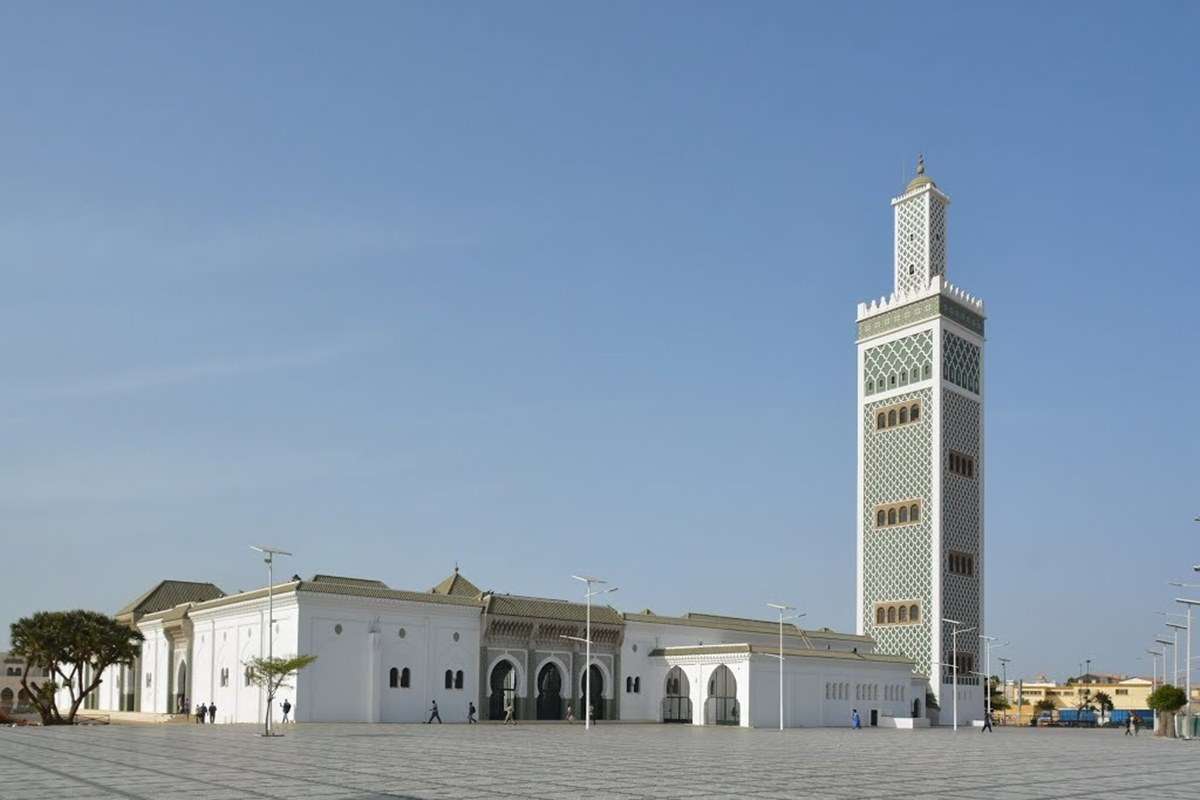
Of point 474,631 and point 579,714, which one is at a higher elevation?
point 474,631

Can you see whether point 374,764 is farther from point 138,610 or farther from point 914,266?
point 914,266

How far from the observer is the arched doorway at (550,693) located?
2393 inches

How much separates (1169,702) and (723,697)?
2310 cm

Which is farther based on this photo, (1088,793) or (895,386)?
(895,386)

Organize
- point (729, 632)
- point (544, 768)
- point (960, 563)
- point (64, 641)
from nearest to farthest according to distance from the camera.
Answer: point (544, 768)
point (64, 641)
point (729, 632)
point (960, 563)

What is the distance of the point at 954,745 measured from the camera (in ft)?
139

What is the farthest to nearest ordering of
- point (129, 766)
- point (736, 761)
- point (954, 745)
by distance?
point (954, 745) < point (736, 761) < point (129, 766)

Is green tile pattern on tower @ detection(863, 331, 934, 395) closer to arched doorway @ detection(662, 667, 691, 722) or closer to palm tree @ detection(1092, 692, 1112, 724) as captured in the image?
arched doorway @ detection(662, 667, 691, 722)

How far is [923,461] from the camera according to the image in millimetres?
72812

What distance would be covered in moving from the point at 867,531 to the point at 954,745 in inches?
1316

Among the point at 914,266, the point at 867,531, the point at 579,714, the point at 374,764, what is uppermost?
the point at 914,266

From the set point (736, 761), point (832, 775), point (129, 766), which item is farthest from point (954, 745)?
point (129, 766)

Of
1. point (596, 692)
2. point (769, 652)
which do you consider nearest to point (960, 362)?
point (769, 652)

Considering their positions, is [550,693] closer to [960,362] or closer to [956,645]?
[956,645]
